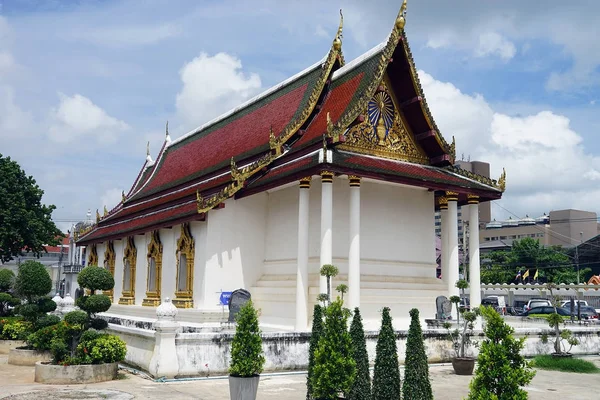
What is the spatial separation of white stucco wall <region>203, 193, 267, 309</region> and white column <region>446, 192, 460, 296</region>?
17.8 feet

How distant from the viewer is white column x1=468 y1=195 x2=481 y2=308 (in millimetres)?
17578

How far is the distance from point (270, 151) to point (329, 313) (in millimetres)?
10930

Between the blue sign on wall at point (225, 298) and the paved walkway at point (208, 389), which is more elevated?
the blue sign on wall at point (225, 298)

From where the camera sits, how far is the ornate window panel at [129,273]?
22.8m

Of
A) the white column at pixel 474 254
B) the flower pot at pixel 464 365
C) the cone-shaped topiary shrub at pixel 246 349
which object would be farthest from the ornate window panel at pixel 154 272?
the cone-shaped topiary shrub at pixel 246 349

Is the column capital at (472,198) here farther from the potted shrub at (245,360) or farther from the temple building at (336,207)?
the potted shrub at (245,360)

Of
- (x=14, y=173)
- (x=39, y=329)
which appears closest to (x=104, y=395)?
(x=39, y=329)

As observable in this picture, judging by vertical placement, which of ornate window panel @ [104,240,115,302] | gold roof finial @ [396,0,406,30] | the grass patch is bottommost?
the grass patch

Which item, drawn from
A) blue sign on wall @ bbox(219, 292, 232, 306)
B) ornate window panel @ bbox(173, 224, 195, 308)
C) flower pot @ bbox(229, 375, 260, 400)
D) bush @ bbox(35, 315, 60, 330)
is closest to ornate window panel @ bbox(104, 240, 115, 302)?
ornate window panel @ bbox(173, 224, 195, 308)

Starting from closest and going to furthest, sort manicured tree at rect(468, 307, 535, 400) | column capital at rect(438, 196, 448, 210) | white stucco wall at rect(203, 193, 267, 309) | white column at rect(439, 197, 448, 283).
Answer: manicured tree at rect(468, 307, 535, 400) < white stucco wall at rect(203, 193, 267, 309) < white column at rect(439, 197, 448, 283) < column capital at rect(438, 196, 448, 210)

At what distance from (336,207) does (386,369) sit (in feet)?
32.7

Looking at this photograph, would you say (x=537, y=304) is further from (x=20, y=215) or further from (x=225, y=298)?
(x=20, y=215)

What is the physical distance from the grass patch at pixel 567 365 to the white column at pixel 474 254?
3147mm

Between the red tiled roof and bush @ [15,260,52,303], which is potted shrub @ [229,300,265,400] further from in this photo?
the red tiled roof
